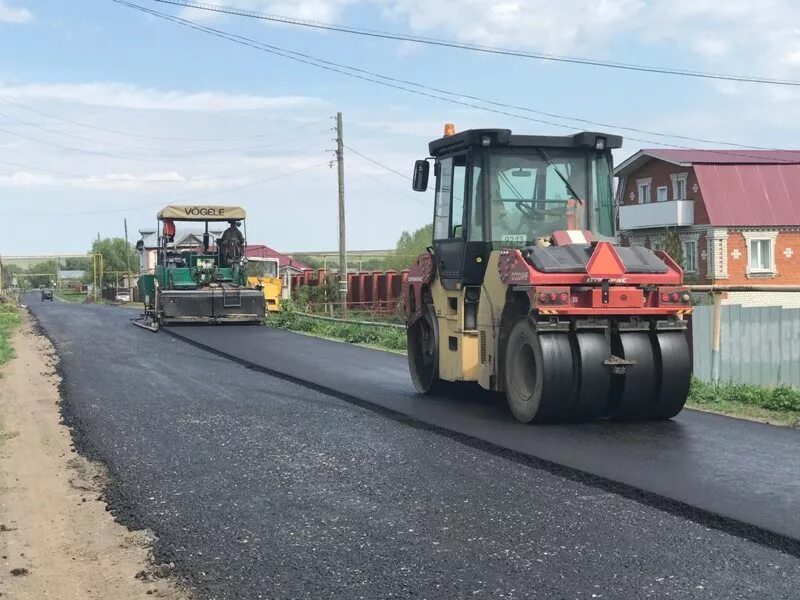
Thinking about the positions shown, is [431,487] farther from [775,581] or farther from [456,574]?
[775,581]

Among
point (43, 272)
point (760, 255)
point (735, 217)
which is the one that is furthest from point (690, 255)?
point (43, 272)

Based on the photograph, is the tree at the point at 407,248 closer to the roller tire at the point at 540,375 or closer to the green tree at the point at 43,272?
the roller tire at the point at 540,375

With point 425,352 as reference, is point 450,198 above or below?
above

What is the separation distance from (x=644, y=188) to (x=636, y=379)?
35.3m

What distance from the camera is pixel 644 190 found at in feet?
139

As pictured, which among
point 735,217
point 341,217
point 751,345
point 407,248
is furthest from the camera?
point 407,248

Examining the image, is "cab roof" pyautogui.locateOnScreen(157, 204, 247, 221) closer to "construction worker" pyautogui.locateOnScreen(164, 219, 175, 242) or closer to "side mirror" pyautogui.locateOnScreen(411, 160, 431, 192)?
"construction worker" pyautogui.locateOnScreen(164, 219, 175, 242)

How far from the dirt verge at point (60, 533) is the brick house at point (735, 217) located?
31.4 metres

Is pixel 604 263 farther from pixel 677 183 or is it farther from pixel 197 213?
pixel 677 183

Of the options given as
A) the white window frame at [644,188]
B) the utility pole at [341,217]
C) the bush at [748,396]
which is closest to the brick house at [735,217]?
the white window frame at [644,188]

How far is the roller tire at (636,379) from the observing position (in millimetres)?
8609

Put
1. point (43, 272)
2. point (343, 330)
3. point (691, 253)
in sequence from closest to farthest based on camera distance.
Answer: point (343, 330), point (691, 253), point (43, 272)

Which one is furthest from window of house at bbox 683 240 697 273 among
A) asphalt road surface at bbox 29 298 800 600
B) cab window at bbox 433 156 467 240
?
asphalt road surface at bbox 29 298 800 600

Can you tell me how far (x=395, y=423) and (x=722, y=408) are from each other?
3.41m
